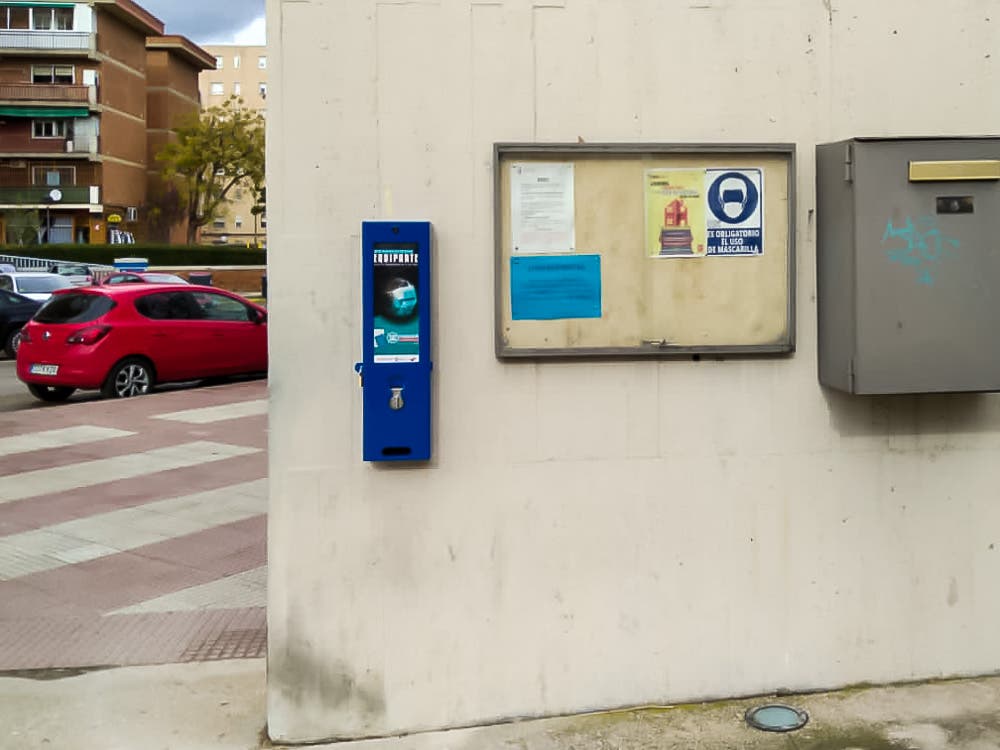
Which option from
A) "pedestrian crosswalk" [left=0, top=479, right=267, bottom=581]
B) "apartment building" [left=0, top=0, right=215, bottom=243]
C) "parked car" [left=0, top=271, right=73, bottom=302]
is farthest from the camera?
"apartment building" [left=0, top=0, right=215, bottom=243]

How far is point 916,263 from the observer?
4215 mm

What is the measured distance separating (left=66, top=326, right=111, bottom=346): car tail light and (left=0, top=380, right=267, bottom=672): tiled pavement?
5.49 ft

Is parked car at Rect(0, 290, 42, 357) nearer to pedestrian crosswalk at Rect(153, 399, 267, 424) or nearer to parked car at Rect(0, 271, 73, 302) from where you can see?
parked car at Rect(0, 271, 73, 302)

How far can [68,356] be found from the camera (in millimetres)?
14406

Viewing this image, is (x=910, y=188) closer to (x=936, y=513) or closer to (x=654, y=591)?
(x=936, y=513)

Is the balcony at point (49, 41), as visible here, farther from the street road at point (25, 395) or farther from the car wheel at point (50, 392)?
the car wheel at point (50, 392)

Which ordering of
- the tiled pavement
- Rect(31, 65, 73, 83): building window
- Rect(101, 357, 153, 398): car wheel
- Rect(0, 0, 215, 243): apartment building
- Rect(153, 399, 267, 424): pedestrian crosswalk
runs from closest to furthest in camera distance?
1. the tiled pavement
2. Rect(153, 399, 267, 424): pedestrian crosswalk
3. Rect(101, 357, 153, 398): car wheel
4. Rect(0, 0, 215, 243): apartment building
5. Rect(31, 65, 73, 83): building window

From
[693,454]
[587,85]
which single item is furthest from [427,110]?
[693,454]

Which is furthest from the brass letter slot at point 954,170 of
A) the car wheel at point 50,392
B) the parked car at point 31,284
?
the parked car at point 31,284

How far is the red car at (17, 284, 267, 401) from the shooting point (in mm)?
14438

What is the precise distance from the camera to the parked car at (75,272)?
29.8m

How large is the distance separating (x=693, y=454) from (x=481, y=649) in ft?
3.68

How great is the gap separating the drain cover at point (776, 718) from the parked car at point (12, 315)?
2096 centimetres

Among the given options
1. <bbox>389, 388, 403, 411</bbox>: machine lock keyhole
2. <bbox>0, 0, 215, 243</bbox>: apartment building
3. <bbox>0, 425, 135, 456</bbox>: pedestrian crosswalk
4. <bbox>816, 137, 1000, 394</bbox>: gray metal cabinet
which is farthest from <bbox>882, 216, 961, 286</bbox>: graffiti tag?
<bbox>0, 0, 215, 243</bbox>: apartment building
